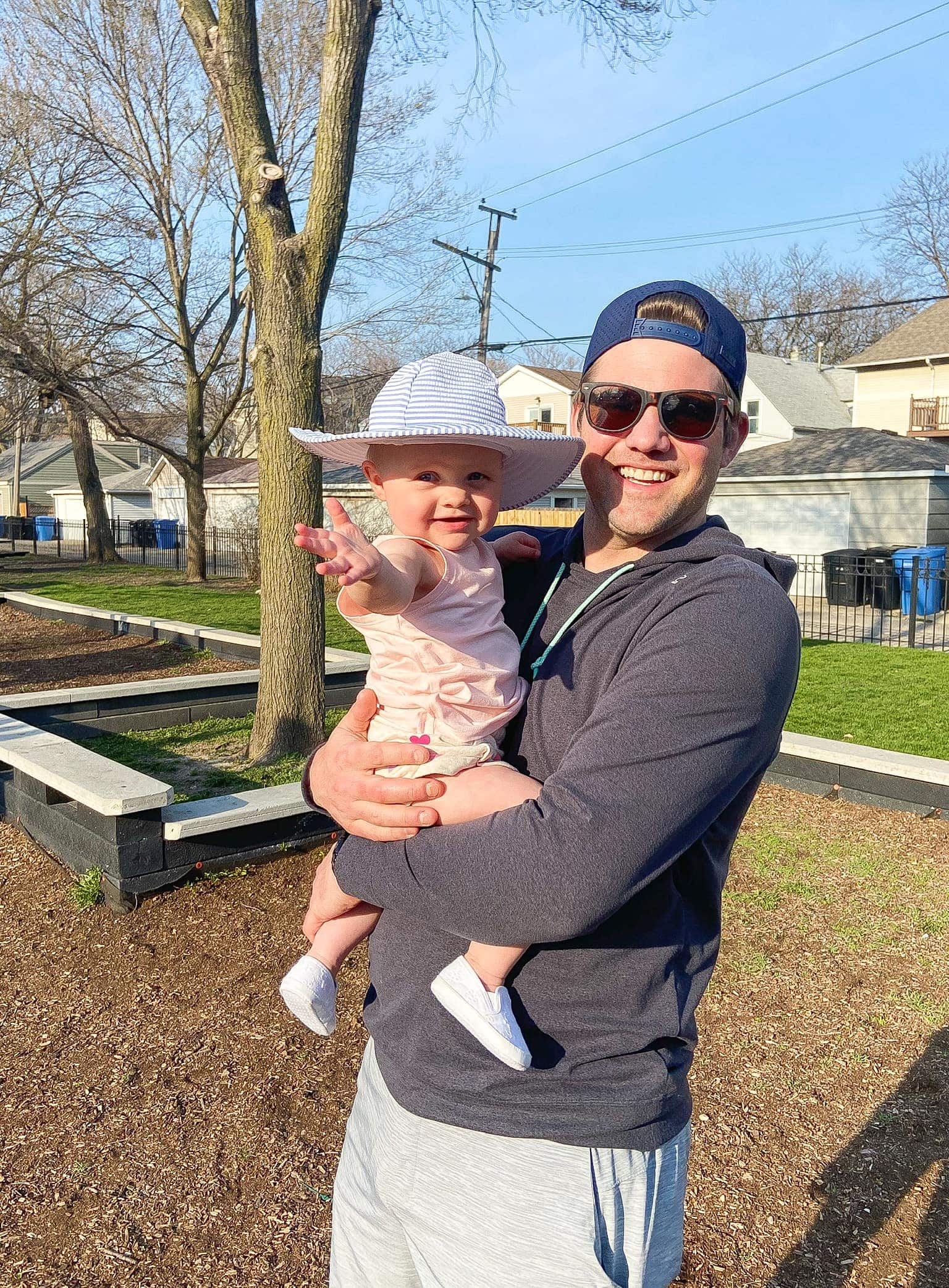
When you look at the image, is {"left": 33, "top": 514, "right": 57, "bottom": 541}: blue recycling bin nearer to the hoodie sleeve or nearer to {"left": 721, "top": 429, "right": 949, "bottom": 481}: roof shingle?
{"left": 721, "top": 429, "right": 949, "bottom": 481}: roof shingle

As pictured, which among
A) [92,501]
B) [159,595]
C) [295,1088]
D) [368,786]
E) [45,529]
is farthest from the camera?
[45,529]

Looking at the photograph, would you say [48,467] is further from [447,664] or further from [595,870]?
[595,870]

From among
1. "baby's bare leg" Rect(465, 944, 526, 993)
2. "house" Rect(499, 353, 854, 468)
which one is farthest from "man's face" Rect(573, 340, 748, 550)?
"house" Rect(499, 353, 854, 468)

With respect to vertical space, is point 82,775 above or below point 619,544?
below

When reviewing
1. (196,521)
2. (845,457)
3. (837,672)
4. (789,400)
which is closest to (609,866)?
(837,672)

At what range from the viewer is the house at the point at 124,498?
5428 cm

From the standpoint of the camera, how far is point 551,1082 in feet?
4.93

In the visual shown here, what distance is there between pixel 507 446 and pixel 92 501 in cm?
3067

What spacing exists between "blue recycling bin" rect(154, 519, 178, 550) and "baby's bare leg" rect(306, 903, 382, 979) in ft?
132

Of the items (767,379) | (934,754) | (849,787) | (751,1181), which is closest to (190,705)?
(849,787)

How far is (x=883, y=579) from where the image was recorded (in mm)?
18734

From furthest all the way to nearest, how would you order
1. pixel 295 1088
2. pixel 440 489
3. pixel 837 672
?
1. pixel 837 672
2. pixel 295 1088
3. pixel 440 489

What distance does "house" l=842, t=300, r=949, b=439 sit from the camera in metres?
31.5

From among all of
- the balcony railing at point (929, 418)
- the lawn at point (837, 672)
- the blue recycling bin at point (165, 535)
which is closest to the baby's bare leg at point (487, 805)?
Result: the lawn at point (837, 672)
